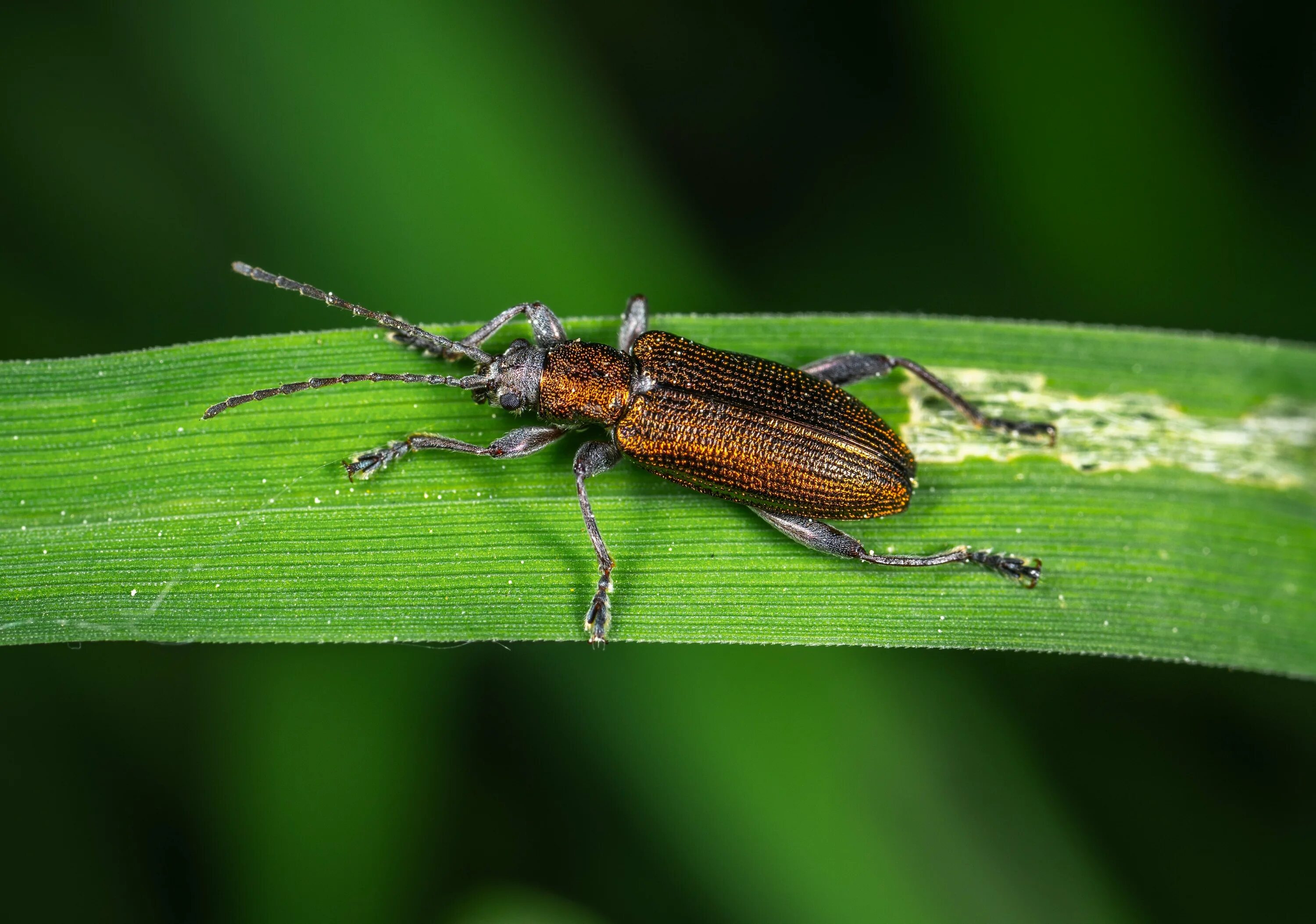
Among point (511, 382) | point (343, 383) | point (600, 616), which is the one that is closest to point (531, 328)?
point (511, 382)

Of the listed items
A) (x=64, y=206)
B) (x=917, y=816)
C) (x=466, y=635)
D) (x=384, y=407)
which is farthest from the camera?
(x=64, y=206)

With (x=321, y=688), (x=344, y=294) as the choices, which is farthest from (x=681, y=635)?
(x=344, y=294)

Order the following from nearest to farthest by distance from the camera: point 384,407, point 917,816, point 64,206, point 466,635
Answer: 1. point 466,635
2. point 917,816
3. point 384,407
4. point 64,206

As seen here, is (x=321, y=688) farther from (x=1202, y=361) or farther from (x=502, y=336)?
(x=1202, y=361)

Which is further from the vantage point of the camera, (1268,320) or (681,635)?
(1268,320)

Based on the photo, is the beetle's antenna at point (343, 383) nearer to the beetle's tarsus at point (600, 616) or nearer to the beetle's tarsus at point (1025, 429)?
the beetle's tarsus at point (600, 616)

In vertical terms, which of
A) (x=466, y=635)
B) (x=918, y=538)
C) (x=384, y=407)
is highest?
(x=918, y=538)

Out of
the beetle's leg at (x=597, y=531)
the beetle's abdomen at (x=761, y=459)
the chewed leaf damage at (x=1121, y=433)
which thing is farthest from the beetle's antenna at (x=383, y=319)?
the chewed leaf damage at (x=1121, y=433)
